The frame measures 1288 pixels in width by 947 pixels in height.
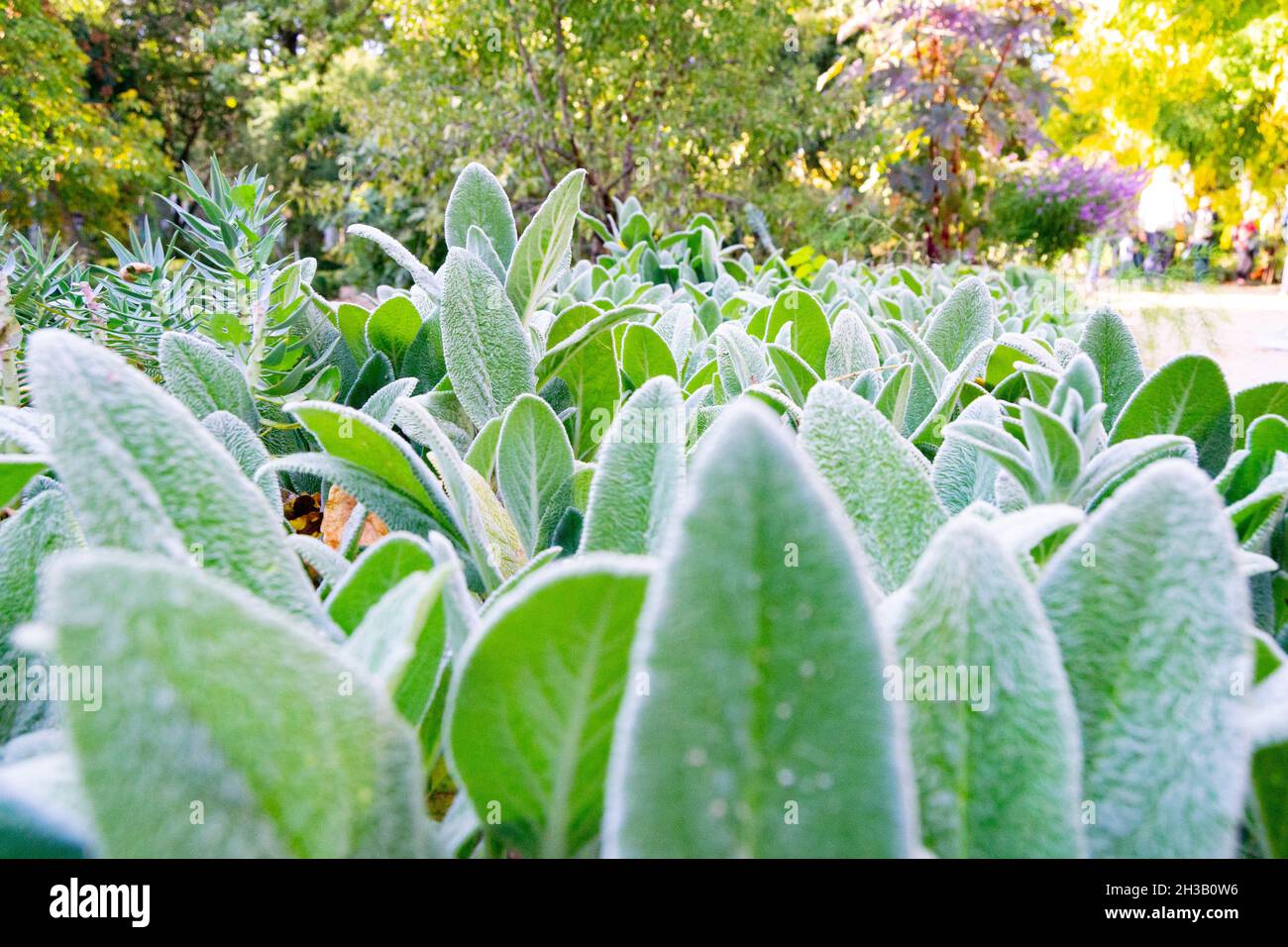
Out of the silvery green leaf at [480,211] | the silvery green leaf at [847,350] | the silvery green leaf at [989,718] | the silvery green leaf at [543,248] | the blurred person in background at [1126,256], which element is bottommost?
the silvery green leaf at [989,718]

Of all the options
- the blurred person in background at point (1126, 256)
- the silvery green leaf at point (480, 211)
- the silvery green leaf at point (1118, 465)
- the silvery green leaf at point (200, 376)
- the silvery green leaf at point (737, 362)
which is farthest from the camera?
the blurred person in background at point (1126, 256)

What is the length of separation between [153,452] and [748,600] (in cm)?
37

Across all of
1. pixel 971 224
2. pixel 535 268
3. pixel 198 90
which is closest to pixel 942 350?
pixel 535 268

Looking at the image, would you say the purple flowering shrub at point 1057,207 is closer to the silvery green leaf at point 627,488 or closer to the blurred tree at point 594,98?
the blurred tree at point 594,98

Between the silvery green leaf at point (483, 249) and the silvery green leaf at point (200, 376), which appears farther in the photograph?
the silvery green leaf at point (483, 249)

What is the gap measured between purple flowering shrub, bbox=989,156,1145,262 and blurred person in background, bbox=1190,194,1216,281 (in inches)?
28.7

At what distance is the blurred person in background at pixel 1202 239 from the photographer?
5.12 meters

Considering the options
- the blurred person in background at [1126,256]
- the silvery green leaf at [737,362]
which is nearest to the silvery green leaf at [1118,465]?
the silvery green leaf at [737,362]

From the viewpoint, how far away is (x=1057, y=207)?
8.10 m

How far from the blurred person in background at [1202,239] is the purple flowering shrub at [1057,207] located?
728 millimetres

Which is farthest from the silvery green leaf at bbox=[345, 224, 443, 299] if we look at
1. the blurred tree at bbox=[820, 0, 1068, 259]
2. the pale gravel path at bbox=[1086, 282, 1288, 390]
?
the blurred tree at bbox=[820, 0, 1068, 259]

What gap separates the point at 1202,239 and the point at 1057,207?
204 centimetres

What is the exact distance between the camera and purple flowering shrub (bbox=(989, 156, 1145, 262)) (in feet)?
26.2
